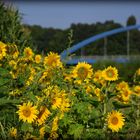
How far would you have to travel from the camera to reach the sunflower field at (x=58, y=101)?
3963mm

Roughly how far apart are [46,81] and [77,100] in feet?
1.04

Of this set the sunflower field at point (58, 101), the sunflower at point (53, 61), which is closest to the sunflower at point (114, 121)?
the sunflower field at point (58, 101)

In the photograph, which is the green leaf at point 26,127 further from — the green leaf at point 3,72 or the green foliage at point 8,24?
the green foliage at point 8,24

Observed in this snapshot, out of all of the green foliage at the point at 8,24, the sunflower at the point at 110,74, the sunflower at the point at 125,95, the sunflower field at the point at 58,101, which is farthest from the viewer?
the green foliage at the point at 8,24

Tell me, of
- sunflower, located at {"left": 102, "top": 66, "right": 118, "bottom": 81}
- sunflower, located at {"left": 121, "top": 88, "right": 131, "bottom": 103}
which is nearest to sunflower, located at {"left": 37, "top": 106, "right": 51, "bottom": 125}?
sunflower, located at {"left": 102, "top": 66, "right": 118, "bottom": 81}

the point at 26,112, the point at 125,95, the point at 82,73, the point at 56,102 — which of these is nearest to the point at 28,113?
the point at 26,112

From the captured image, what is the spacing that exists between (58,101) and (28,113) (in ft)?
1.13

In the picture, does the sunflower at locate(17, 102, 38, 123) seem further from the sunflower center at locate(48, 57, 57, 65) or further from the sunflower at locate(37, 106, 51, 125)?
the sunflower center at locate(48, 57, 57, 65)

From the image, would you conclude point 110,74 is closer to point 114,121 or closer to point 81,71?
point 81,71

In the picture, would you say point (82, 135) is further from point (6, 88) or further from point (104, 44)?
point (104, 44)

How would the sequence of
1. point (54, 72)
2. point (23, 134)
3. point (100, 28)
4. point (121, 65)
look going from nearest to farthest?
point (23, 134) → point (54, 72) → point (121, 65) → point (100, 28)

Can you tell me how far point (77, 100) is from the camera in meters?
4.71

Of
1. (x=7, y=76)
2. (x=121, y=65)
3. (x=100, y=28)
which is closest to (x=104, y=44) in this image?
(x=100, y=28)

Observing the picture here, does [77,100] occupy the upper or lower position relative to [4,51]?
lower
